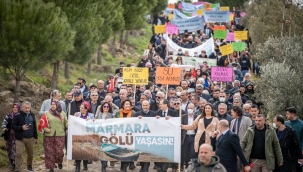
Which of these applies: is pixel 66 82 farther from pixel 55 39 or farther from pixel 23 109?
pixel 23 109

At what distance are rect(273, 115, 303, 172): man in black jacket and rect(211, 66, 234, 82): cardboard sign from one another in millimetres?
10271

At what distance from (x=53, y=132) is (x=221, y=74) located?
9.53 m

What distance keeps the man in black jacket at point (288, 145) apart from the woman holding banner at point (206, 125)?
1538mm

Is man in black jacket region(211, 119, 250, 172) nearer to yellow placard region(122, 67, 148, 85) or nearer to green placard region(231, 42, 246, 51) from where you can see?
yellow placard region(122, 67, 148, 85)

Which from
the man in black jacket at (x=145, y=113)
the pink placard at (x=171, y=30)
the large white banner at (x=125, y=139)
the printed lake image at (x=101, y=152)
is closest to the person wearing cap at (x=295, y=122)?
the large white banner at (x=125, y=139)

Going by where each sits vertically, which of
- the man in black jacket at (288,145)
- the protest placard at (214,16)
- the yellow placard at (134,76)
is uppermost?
the protest placard at (214,16)

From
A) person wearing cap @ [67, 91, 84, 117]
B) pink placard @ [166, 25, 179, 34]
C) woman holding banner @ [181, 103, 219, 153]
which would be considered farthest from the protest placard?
woman holding banner @ [181, 103, 219, 153]

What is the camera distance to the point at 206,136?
14.1m

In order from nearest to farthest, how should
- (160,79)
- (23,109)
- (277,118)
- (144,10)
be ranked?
(277,118) → (23,109) → (160,79) → (144,10)

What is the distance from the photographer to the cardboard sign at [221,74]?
23.3 metres

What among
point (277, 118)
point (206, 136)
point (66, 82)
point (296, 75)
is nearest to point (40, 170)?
point (206, 136)

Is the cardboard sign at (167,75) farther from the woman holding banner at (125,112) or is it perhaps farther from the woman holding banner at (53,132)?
the woman holding banner at (53,132)

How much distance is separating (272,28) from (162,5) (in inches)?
1209

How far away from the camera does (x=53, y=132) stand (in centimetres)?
1543
